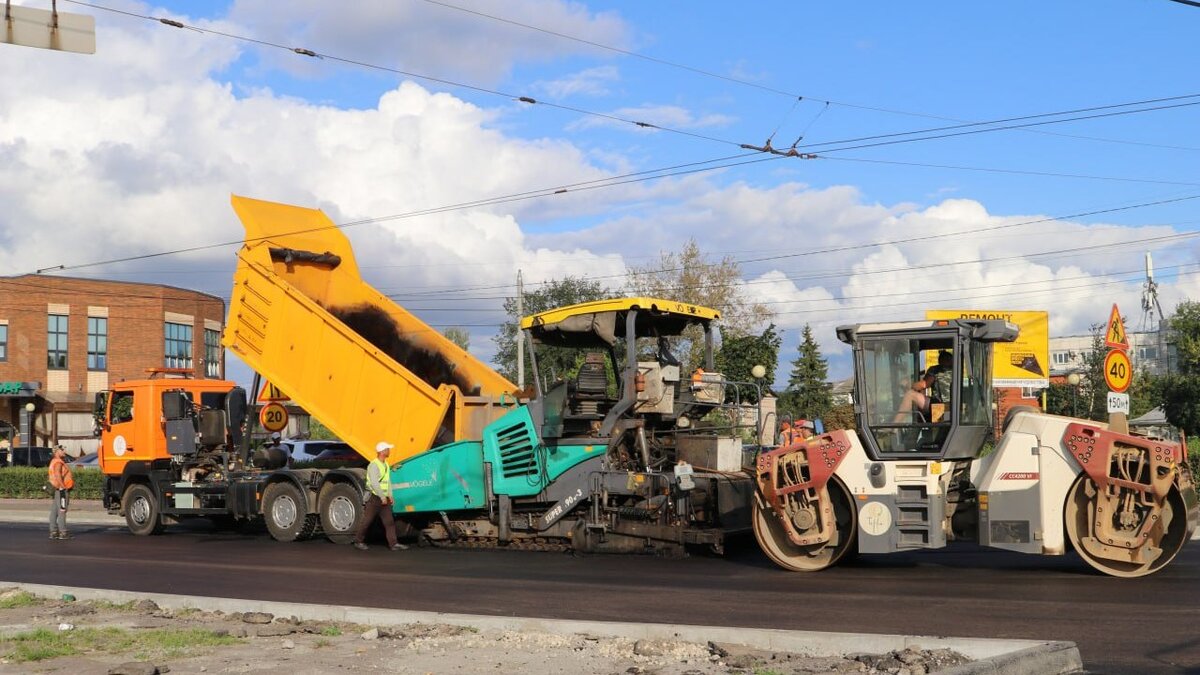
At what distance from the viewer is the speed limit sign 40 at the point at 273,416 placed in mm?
19188

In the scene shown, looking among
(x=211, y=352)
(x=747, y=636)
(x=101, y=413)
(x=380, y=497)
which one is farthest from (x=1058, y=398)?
(x=211, y=352)

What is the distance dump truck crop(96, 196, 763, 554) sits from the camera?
15578 millimetres

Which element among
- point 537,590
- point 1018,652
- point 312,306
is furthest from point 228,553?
point 1018,652

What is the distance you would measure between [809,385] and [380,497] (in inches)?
821

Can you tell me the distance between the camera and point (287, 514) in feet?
61.5

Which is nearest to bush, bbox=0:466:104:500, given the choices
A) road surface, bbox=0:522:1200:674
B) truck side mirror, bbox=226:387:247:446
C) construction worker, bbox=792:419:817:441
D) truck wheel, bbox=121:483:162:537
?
truck wheel, bbox=121:483:162:537

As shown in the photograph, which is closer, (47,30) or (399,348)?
(47,30)

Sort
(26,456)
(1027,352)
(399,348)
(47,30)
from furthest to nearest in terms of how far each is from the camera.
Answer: (26,456) < (1027,352) < (399,348) < (47,30)

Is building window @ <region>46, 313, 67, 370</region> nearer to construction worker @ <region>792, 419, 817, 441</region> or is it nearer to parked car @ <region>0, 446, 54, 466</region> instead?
parked car @ <region>0, 446, 54, 466</region>

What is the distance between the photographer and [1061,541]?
1210cm

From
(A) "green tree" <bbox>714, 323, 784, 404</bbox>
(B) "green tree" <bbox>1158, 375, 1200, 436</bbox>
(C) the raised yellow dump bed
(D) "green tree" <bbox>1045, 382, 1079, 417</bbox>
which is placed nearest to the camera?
(C) the raised yellow dump bed

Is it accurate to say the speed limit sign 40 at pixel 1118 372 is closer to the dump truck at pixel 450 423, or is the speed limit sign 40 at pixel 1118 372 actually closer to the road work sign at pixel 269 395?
the dump truck at pixel 450 423

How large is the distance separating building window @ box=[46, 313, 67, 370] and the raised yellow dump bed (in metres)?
42.3

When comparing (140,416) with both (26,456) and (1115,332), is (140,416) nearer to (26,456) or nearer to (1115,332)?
(1115,332)
